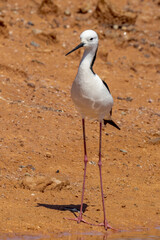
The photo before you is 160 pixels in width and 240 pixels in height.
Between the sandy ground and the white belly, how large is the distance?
1250 millimetres

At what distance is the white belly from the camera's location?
5891 millimetres

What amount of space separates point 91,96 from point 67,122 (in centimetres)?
305

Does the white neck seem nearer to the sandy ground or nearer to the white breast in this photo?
the white breast

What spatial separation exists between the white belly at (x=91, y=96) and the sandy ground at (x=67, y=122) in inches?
49.2

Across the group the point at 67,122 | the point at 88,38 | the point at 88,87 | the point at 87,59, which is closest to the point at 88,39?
the point at 88,38

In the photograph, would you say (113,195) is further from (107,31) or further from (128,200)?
(107,31)

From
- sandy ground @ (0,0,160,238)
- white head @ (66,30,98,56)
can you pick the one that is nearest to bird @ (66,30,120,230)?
white head @ (66,30,98,56)

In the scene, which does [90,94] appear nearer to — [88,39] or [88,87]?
[88,87]

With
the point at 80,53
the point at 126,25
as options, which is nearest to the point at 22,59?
the point at 80,53

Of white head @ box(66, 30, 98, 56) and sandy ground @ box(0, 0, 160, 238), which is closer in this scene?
white head @ box(66, 30, 98, 56)

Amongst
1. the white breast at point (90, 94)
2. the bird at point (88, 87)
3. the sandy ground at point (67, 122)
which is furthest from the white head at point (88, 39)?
the sandy ground at point (67, 122)

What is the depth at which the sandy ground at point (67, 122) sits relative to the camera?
6520mm

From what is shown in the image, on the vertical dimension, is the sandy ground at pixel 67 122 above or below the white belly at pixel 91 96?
below

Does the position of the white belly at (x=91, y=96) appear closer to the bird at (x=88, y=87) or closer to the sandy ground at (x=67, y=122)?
the bird at (x=88, y=87)
